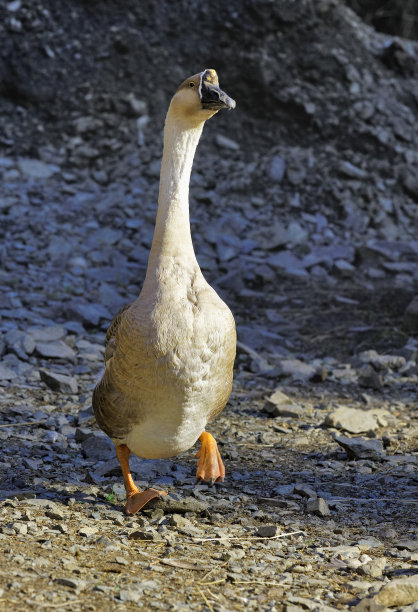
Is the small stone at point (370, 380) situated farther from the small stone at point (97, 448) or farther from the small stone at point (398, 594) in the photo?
the small stone at point (398, 594)

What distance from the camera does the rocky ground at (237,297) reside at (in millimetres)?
3592

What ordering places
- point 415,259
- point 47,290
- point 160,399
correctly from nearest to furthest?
point 160,399, point 47,290, point 415,259

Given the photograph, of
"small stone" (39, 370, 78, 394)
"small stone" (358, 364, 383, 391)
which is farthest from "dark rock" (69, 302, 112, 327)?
"small stone" (358, 364, 383, 391)

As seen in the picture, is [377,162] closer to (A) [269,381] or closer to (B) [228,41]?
(B) [228,41]

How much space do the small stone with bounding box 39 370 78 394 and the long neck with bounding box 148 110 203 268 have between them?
2.62m

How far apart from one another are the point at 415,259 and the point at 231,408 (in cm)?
555

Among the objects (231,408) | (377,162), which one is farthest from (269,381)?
(377,162)

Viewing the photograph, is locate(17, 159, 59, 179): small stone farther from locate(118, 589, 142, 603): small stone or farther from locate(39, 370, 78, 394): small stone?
locate(118, 589, 142, 603): small stone

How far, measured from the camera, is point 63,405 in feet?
20.2

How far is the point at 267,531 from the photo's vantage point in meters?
3.94

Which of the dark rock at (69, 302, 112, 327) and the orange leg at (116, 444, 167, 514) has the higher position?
the orange leg at (116, 444, 167, 514)

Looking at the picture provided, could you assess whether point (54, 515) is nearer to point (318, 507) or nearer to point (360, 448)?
point (318, 507)

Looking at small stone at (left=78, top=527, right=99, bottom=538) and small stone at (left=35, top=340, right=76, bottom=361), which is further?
small stone at (left=35, top=340, right=76, bottom=361)

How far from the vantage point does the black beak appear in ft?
13.1
